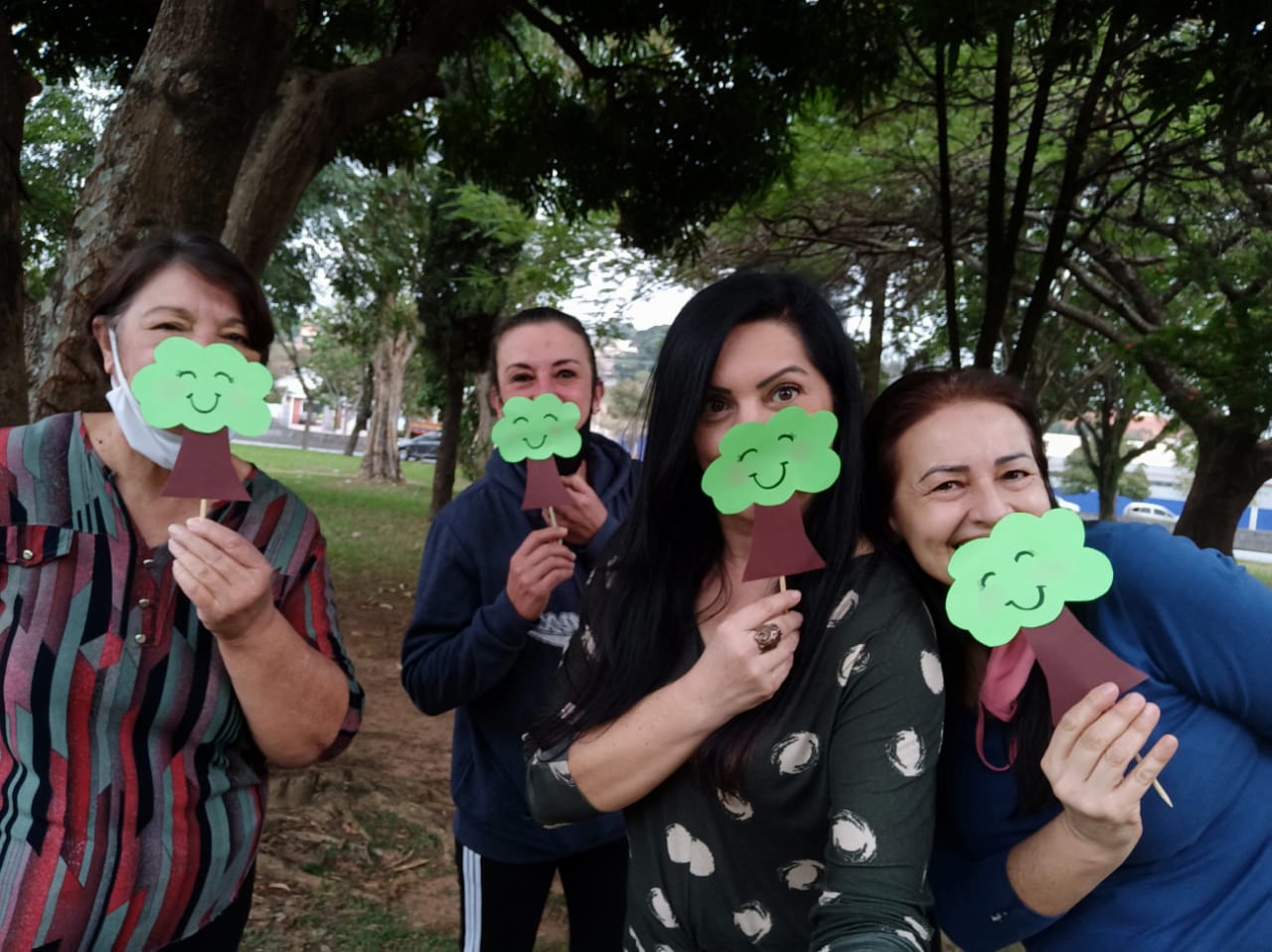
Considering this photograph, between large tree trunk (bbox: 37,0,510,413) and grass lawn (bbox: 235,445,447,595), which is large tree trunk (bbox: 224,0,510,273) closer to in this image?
large tree trunk (bbox: 37,0,510,413)

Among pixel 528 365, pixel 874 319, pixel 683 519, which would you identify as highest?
pixel 874 319

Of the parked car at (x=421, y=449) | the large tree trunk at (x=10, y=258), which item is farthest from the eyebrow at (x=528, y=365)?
the parked car at (x=421, y=449)

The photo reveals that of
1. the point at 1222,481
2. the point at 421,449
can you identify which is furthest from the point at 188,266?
the point at 421,449

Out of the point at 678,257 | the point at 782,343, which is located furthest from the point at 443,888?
the point at 678,257

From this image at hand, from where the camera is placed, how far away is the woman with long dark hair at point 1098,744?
1.08 m

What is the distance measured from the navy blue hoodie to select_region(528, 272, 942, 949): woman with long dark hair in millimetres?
513

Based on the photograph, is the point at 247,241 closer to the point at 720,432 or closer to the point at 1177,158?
the point at 720,432

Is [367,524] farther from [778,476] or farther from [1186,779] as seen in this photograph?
[1186,779]

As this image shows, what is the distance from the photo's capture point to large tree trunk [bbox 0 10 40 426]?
234 centimetres

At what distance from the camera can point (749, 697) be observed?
3.78 feet

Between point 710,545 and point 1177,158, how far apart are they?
214 inches

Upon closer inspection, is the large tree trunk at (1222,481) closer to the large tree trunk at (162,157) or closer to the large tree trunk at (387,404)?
the large tree trunk at (162,157)

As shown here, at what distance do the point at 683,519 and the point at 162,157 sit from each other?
77.6 inches

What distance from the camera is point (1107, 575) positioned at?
1.09 metres
